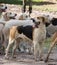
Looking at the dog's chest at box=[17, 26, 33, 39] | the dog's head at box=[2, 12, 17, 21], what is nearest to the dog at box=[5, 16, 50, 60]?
the dog's chest at box=[17, 26, 33, 39]

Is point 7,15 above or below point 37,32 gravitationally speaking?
below

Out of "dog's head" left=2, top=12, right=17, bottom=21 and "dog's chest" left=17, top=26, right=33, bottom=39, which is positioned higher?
"dog's chest" left=17, top=26, right=33, bottom=39

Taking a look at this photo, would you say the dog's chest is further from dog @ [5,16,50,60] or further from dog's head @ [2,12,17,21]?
dog's head @ [2,12,17,21]

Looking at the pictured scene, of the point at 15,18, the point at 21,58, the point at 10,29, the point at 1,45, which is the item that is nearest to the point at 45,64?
the point at 21,58

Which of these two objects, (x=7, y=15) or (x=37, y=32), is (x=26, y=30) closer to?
(x=37, y=32)

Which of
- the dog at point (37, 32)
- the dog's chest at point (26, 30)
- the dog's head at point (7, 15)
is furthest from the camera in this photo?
the dog's head at point (7, 15)

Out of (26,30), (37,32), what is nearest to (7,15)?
(26,30)

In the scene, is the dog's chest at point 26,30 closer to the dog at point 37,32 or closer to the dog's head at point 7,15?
the dog at point 37,32

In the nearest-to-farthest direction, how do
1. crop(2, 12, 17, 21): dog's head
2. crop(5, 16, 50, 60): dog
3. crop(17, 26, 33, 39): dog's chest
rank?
crop(5, 16, 50, 60): dog
crop(17, 26, 33, 39): dog's chest
crop(2, 12, 17, 21): dog's head

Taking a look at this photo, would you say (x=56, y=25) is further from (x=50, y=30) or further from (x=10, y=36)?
(x=10, y=36)

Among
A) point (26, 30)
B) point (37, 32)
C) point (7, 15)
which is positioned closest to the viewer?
point (37, 32)

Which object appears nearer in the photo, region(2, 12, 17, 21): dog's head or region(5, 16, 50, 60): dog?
region(5, 16, 50, 60): dog

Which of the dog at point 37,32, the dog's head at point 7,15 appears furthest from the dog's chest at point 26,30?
the dog's head at point 7,15

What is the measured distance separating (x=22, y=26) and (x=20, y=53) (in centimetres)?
146
